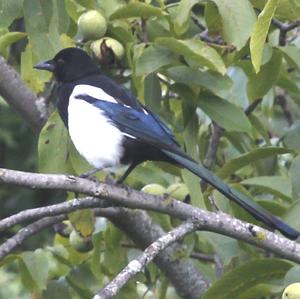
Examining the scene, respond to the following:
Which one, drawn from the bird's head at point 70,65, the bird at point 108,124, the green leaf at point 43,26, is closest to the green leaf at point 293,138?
the bird at point 108,124

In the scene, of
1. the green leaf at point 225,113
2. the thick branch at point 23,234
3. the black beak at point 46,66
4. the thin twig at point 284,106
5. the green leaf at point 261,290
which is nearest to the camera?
the thick branch at point 23,234

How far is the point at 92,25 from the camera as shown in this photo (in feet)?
9.12

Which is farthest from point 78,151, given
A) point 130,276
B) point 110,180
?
point 130,276

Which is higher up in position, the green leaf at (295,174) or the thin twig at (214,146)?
the green leaf at (295,174)

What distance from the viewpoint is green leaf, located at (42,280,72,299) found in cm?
291

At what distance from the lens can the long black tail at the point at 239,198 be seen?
8.43ft

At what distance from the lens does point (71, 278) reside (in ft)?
9.73

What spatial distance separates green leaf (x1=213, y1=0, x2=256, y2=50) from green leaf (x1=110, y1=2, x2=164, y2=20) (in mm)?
209

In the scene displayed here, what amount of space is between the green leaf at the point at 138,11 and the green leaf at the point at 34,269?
0.61 meters

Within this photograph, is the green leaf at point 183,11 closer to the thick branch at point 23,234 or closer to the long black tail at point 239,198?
the long black tail at point 239,198

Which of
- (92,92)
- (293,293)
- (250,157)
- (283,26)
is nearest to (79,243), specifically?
(92,92)

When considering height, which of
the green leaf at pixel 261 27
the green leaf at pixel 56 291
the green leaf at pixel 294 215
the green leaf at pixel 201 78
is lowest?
the green leaf at pixel 56 291

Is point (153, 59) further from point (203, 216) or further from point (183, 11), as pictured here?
point (203, 216)

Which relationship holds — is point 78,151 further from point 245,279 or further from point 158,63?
point 245,279
